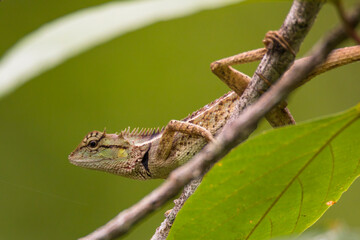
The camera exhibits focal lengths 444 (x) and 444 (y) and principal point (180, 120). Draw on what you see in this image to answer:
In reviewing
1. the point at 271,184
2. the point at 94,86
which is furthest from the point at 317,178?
the point at 94,86

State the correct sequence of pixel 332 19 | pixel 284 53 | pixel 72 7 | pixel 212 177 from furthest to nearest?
1. pixel 332 19
2. pixel 72 7
3. pixel 284 53
4. pixel 212 177

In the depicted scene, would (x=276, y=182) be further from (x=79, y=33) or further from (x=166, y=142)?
(x=166, y=142)

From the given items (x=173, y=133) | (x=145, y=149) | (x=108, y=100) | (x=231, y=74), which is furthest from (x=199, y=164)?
(x=108, y=100)

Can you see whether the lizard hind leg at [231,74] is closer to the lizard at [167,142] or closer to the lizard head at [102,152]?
the lizard at [167,142]

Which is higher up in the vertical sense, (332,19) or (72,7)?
(72,7)

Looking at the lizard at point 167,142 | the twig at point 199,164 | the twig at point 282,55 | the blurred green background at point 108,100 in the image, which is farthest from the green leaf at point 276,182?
the blurred green background at point 108,100

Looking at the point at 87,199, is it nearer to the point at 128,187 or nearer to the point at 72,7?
the point at 128,187

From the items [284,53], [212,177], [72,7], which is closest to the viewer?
[212,177]

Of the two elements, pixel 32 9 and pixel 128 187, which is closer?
pixel 32 9
